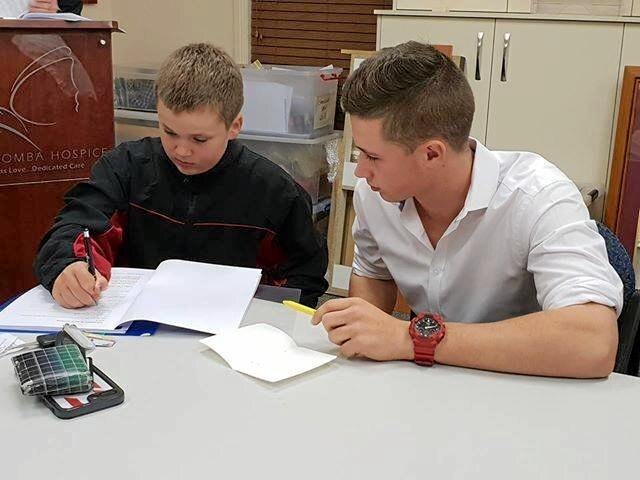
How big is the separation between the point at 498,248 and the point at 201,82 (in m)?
0.75

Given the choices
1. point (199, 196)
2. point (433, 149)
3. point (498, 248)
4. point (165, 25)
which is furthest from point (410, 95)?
point (165, 25)

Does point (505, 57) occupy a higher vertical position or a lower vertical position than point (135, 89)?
higher

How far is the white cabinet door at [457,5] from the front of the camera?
106 inches

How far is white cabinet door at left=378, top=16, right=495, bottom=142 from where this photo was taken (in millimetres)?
2730

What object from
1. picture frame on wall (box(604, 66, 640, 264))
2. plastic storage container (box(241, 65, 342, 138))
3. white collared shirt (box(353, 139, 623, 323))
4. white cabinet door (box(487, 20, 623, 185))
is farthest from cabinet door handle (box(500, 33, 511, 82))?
white collared shirt (box(353, 139, 623, 323))

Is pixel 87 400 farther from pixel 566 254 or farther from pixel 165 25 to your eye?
pixel 165 25

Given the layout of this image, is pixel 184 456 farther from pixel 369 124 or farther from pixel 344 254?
pixel 344 254

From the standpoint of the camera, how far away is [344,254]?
3.30 meters

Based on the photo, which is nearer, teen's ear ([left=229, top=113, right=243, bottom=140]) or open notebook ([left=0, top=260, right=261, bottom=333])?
open notebook ([left=0, top=260, right=261, bottom=333])

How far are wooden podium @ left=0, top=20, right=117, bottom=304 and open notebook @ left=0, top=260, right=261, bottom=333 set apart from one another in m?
0.93

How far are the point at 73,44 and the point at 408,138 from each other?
140 centimetres

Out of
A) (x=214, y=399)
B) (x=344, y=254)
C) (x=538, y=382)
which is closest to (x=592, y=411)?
(x=538, y=382)

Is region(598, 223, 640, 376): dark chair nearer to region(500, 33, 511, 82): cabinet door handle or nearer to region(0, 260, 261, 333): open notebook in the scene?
region(0, 260, 261, 333): open notebook

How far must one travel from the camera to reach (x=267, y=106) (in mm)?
3023
